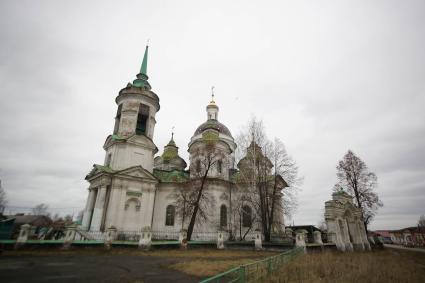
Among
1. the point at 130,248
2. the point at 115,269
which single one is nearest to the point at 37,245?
the point at 130,248

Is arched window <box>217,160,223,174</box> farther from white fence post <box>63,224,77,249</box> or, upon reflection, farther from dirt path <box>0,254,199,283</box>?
dirt path <box>0,254,199,283</box>

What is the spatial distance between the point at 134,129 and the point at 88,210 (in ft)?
32.7

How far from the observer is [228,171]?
30562mm

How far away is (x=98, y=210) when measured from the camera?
2286cm

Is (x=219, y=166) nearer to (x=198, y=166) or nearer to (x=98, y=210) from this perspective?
(x=198, y=166)

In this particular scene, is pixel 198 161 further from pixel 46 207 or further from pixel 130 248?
pixel 46 207

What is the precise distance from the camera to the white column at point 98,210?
22.4 meters

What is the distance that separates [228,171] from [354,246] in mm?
16436

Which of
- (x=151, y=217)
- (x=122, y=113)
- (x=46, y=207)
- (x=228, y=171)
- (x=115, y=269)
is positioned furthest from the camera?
(x=46, y=207)

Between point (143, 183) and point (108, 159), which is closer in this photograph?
point (143, 183)

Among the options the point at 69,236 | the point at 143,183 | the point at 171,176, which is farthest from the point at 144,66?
the point at 69,236

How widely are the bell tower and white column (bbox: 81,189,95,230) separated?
11.8 ft

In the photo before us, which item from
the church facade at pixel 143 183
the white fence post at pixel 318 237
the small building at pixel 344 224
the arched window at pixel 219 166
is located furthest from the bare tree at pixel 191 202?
the small building at pixel 344 224

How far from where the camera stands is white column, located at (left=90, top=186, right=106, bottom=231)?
73.4ft
